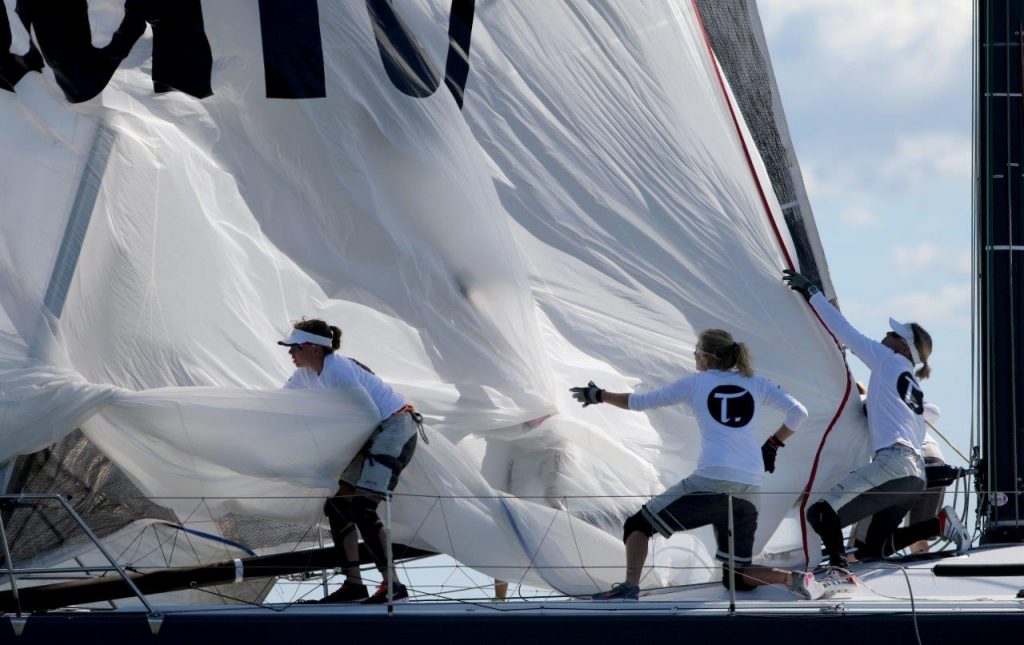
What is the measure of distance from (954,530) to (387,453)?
252 cm

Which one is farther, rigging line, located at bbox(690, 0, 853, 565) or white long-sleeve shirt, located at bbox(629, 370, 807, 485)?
rigging line, located at bbox(690, 0, 853, 565)

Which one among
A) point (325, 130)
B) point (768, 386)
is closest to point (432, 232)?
point (325, 130)

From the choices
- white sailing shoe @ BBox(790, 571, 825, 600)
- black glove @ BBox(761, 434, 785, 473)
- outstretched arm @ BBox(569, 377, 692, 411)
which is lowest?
white sailing shoe @ BBox(790, 571, 825, 600)

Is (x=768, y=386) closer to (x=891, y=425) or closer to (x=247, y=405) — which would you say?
(x=891, y=425)

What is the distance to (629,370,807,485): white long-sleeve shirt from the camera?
5.91 metres

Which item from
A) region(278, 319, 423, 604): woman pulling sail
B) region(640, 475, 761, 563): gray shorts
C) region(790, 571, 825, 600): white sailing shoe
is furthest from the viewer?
region(278, 319, 423, 604): woman pulling sail

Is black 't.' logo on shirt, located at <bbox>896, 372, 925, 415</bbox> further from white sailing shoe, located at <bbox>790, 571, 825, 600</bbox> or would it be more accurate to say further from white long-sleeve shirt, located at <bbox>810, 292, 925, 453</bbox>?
white sailing shoe, located at <bbox>790, 571, 825, 600</bbox>

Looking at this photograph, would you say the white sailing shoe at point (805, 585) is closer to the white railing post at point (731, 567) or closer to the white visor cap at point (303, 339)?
the white railing post at point (731, 567)

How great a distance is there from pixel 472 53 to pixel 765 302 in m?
1.70

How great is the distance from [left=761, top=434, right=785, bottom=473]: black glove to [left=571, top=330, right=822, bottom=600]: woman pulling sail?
311mm

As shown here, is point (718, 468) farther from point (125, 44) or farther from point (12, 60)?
point (12, 60)

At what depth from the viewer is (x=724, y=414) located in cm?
595

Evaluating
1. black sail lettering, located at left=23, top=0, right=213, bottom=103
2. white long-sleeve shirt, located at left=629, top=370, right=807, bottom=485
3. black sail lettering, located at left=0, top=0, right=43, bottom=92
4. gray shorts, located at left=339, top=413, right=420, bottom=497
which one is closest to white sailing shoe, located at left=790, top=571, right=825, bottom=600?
white long-sleeve shirt, located at left=629, top=370, right=807, bottom=485

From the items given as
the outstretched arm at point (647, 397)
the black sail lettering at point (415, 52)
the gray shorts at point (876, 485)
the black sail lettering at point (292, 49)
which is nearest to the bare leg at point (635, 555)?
the outstretched arm at point (647, 397)
